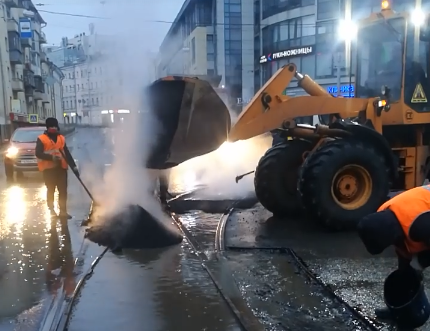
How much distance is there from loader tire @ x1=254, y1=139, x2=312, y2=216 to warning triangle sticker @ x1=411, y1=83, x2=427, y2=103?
1.74 metres

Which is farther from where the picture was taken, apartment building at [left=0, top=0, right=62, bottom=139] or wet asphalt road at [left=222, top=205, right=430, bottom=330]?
apartment building at [left=0, top=0, right=62, bottom=139]

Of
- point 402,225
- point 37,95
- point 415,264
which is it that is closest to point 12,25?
point 37,95

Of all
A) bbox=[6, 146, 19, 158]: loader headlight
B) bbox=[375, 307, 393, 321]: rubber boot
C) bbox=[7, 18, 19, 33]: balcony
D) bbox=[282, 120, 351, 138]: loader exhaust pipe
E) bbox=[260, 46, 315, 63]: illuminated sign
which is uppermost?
bbox=[7, 18, 19, 33]: balcony

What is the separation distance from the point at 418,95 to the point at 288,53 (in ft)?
106

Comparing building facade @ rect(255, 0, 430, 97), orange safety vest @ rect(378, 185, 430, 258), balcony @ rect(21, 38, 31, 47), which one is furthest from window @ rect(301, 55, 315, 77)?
orange safety vest @ rect(378, 185, 430, 258)

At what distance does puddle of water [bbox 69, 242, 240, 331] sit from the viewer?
4383mm

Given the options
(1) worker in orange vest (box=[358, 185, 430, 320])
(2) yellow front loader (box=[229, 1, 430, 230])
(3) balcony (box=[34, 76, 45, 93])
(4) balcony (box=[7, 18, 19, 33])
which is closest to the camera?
(1) worker in orange vest (box=[358, 185, 430, 320])

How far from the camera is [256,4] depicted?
45531 mm

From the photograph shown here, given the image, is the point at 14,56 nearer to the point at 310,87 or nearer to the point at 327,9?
the point at 327,9

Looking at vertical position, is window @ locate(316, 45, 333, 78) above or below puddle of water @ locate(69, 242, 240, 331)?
above

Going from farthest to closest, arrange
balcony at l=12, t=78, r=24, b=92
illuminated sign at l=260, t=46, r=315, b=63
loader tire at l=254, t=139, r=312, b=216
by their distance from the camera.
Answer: balcony at l=12, t=78, r=24, b=92 → illuminated sign at l=260, t=46, r=315, b=63 → loader tire at l=254, t=139, r=312, b=216

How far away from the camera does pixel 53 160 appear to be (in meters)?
8.70

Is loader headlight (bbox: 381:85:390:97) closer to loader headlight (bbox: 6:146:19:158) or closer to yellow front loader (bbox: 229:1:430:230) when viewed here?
yellow front loader (bbox: 229:1:430:230)

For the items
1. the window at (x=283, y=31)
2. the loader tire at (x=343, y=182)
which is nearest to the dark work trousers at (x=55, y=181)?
the loader tire at (x=343, y=182)
